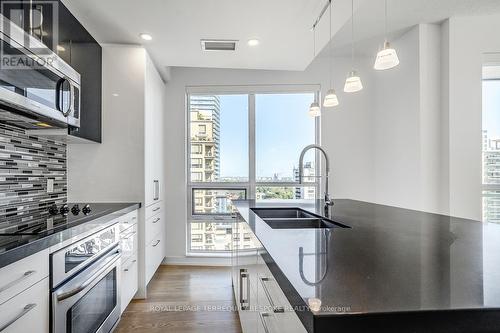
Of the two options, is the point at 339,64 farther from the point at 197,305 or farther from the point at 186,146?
the point at 197,305

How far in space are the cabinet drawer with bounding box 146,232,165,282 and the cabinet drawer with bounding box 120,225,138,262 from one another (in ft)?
0.83

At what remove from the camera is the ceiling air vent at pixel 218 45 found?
253cm

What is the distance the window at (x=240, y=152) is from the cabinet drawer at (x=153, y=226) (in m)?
0.54

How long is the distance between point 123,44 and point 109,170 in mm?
1180

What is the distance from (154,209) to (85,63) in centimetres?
151

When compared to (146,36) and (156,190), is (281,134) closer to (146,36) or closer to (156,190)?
(156,190)

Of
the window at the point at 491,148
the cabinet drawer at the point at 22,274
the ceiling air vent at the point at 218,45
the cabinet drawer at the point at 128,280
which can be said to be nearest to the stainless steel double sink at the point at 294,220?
the cabinet drawer at the point at 22,274

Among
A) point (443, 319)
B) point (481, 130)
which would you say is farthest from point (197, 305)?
point (481, 130)

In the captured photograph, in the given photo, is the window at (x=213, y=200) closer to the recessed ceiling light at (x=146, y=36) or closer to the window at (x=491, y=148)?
the recessed ceiling light at (x=146, y=36)

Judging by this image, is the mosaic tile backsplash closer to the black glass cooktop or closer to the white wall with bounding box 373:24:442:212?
the black glass cooktop

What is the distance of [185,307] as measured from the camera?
238 centimetres

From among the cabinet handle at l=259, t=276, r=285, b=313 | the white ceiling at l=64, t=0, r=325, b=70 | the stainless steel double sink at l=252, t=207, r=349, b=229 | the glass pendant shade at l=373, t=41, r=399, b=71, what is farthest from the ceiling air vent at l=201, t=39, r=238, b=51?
the cabinet handle at l=259, t=276, r=285, b=313

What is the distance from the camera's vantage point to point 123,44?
8.28ft

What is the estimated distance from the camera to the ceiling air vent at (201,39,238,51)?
8.30 feet
